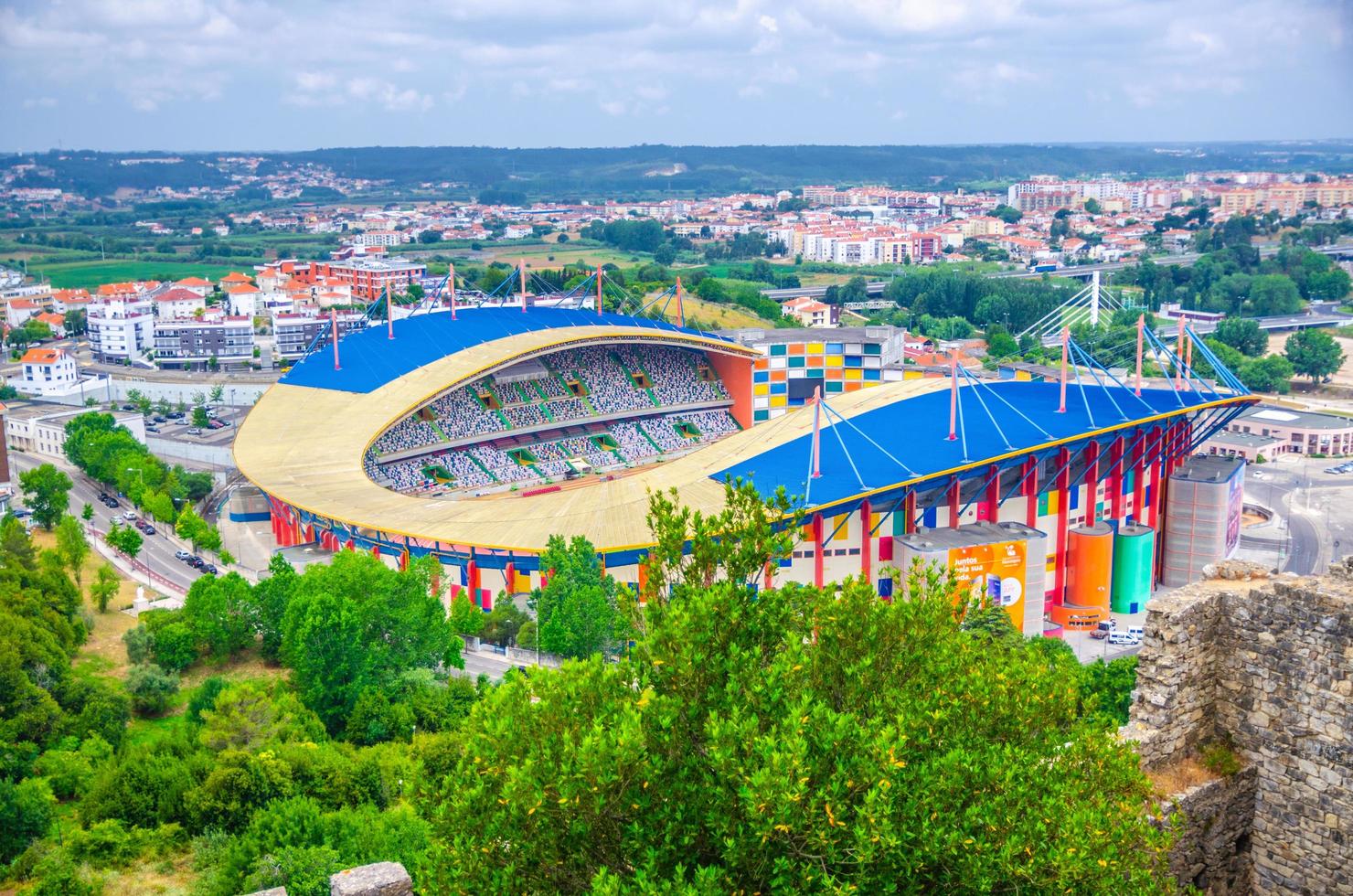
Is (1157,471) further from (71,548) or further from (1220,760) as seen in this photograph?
(71,548)

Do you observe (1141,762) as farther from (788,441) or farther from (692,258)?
(692,258)

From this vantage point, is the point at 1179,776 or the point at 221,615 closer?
the point at 1179,776

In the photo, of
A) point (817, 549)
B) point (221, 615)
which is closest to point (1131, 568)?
point (817, 549)

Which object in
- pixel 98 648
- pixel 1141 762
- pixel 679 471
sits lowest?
pixel 98 648

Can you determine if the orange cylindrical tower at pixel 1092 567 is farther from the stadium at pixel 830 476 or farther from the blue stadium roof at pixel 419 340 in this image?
the blue stadium roof at pixel 419 340

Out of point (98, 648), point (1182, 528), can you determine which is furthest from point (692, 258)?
point (98, 648)

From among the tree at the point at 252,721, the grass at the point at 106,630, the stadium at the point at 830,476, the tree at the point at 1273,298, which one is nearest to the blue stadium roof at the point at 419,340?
the stadium at the point at 830,476
